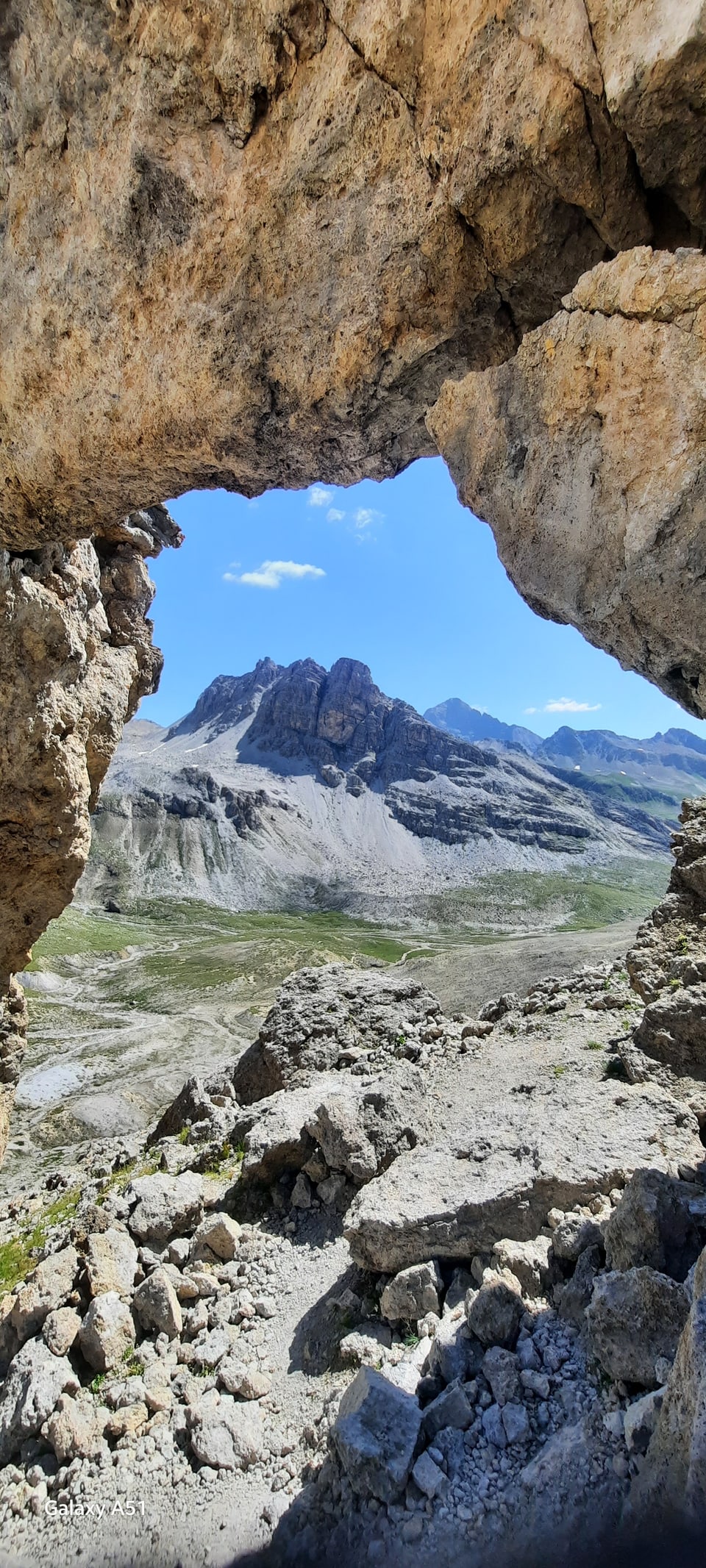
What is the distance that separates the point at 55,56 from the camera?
5023mm

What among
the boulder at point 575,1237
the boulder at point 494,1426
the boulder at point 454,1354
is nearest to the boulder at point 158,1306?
the boulder at point 454,1354

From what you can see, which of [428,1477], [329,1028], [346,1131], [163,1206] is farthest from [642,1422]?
[329,1028]

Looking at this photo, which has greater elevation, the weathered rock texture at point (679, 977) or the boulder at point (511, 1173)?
the weathered rock texture at point (679, 977)

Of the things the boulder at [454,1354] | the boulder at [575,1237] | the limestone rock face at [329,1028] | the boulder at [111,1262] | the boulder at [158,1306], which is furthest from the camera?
the limestone rock face at [329,1028]

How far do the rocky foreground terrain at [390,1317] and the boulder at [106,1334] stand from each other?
0.03 metres

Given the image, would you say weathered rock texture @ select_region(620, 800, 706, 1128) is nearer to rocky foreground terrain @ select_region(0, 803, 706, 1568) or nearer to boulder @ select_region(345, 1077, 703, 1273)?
rocky foreground terrain @ select_region(0, 803, 706, 1568)

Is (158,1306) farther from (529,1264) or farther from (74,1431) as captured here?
(529,1264)

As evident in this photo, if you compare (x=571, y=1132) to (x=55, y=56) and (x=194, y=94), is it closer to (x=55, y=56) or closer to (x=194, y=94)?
(x=194, y=94)

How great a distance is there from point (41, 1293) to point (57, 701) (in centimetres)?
764

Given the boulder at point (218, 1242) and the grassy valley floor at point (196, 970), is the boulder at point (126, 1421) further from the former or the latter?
the grassy valley floor at point (196, 970)

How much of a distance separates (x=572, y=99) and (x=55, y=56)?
466 centimetres

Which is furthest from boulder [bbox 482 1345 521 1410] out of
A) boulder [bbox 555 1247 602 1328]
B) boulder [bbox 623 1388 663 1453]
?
boulder [bbox 623 1388 663 1453]

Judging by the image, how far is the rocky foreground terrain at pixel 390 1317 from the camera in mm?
4289

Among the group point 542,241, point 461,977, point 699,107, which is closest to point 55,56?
point 542,241
